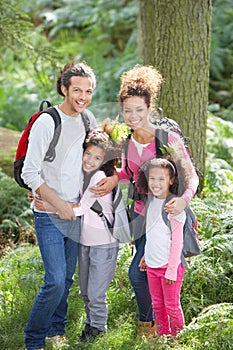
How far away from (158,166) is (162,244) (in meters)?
0.52

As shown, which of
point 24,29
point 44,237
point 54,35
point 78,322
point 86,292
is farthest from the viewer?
point 54,35

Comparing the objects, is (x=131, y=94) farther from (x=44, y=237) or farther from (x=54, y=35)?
(x=54, y=35)

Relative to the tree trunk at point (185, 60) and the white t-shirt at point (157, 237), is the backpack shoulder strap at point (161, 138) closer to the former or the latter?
the white t-shirt at point (157, 237)

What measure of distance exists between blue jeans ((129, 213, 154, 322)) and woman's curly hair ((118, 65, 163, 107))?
2.72 feet

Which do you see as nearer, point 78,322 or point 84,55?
point 78,322

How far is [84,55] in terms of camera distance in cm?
1469

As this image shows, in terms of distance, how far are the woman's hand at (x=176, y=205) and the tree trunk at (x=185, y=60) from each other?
6.57 feet

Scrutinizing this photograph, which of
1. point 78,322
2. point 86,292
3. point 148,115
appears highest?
point 148,115

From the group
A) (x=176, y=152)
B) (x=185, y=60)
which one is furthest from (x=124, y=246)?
(x=185, y=60)

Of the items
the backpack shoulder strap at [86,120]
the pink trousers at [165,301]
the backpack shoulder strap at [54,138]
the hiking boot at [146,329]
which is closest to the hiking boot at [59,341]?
the hiking boot at [146,329]

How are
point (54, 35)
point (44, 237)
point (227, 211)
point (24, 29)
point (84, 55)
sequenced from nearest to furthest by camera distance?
point (44, 237) < point (227, 211) < point (24, 29) < point (84, 55) < point (54, 35)

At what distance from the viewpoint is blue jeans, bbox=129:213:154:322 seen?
4.32 metres

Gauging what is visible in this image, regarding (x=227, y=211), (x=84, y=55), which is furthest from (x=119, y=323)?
(x=84, y=55)

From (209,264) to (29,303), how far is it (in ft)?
4.84
